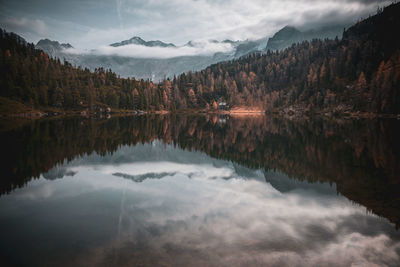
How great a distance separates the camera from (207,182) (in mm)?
21984

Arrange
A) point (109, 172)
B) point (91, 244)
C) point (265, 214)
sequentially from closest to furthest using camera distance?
point (91, 244), point (265, 214), point (109, 172)

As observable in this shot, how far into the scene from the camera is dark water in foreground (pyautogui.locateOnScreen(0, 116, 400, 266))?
986cm

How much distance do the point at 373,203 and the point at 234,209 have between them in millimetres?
9086

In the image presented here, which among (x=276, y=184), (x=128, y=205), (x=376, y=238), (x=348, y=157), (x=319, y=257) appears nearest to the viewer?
(x=319, y=257)

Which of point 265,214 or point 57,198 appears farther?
point 57,198

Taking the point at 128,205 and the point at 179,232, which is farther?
the point at 128,205

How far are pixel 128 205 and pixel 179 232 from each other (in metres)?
5.31

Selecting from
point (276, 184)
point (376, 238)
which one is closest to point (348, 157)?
point (276, 184)

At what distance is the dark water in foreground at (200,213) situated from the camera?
986 cm

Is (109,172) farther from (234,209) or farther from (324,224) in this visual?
(324,224)

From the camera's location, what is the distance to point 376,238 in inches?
446

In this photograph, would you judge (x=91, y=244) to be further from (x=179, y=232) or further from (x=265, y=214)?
(x=265, y=214)

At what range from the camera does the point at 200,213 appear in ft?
46.9

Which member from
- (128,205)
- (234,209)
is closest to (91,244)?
(128,205)
